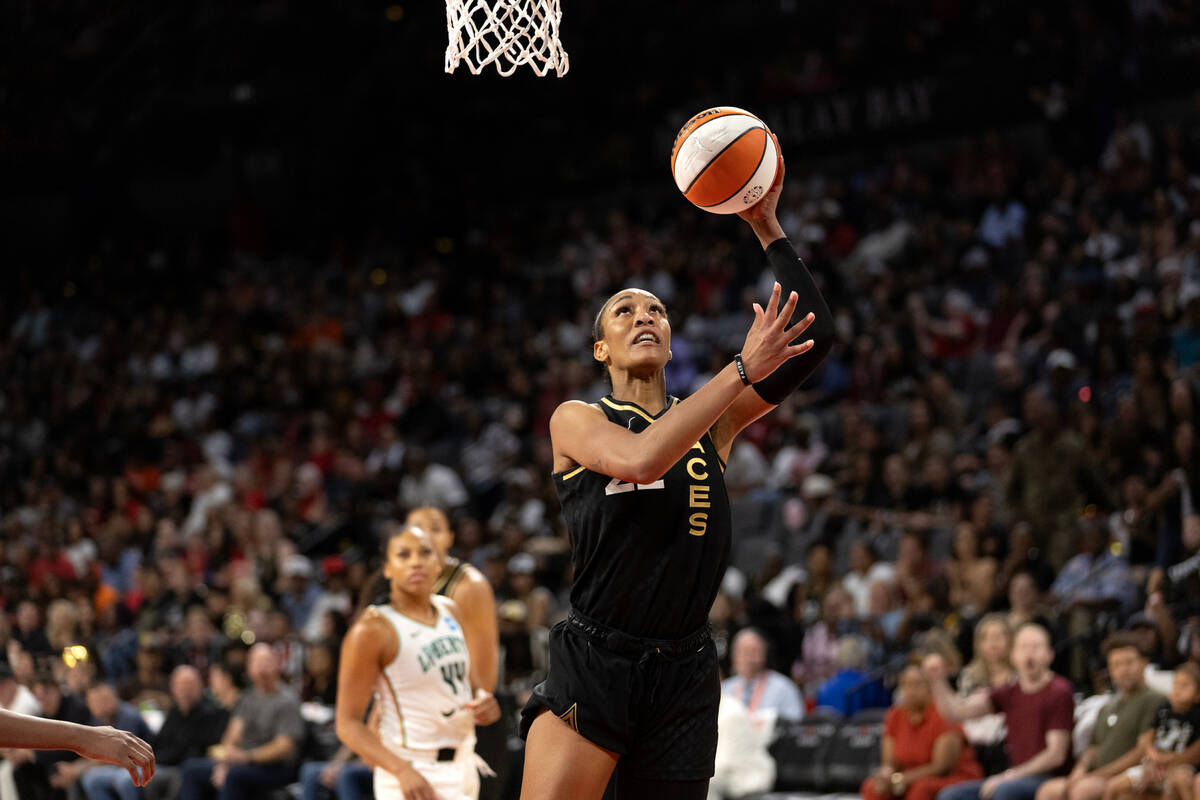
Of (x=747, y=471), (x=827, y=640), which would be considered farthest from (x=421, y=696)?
(x=747, y=471)

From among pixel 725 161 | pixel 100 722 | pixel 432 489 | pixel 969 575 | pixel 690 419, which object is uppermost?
pixel 432 489

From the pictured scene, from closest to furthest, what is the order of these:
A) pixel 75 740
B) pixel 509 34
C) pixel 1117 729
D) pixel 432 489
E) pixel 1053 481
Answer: pixel 75 740 → pixel 509 34 → pixel 1117 729 → pixel 1053 481 → pixel 432 489

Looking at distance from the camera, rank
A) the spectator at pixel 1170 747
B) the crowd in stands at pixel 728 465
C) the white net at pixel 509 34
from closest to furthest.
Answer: the white net at pixel 509 34
the spectator at pixel 1170 747
the crowd in stands at pixel 728 465

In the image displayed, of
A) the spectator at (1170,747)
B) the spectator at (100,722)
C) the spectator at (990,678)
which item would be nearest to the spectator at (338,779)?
the spectator at (100,722)

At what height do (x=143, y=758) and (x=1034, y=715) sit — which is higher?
(x=1034, y=715)

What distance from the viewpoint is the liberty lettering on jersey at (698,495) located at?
395cm

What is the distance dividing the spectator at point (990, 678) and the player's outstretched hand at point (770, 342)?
16.7 ft

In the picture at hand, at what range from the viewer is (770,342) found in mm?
3553

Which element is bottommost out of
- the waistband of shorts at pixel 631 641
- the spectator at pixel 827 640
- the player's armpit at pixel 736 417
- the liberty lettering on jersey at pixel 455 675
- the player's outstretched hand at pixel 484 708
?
the waistband of shorts at pixel 631 641

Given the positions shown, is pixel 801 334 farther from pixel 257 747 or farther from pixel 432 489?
pixel 432 489

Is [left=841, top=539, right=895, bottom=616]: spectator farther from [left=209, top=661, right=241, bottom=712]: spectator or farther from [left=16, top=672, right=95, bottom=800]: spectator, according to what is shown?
[left=16, top=672, right=95, bottom=800]: spectator

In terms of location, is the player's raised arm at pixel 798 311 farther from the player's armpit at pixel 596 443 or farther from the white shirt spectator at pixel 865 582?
the white shirt spectator at pixel 865 582

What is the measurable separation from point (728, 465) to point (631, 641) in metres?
9.30

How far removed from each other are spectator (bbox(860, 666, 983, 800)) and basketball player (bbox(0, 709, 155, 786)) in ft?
17.2
